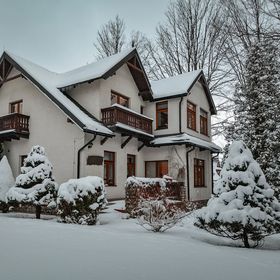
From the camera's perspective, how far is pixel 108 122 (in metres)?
14.5

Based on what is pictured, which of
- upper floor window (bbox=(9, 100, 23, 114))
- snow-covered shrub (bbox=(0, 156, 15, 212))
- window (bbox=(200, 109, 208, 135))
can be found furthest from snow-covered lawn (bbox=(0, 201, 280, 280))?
window (bbox=(200, 109, 208, 135))

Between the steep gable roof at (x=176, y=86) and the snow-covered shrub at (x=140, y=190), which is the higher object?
the steep gable roof at (x=176, y=86)

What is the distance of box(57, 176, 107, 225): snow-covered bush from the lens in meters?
9.53

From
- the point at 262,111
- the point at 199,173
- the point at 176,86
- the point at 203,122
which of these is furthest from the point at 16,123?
the point at 262,111

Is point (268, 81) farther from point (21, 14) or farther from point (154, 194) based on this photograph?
point (21, 14)

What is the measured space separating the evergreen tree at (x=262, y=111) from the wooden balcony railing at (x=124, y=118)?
4998 mm

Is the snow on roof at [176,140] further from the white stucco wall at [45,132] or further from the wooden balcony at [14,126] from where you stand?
the wooden balcony at [14,126]

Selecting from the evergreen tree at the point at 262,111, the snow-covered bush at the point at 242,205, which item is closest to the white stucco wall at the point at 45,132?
the snow-covered bush at the point at 242,205

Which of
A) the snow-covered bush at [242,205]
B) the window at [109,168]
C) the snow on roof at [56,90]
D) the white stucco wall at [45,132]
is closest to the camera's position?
the snow-covered bush at [242,205]

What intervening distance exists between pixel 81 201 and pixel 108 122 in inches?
228

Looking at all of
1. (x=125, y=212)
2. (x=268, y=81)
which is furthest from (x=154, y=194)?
(x=268, y=81)

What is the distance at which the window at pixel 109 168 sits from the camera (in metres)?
14.9

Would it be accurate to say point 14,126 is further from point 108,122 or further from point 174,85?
point 174,85

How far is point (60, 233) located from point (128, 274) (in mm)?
3567
